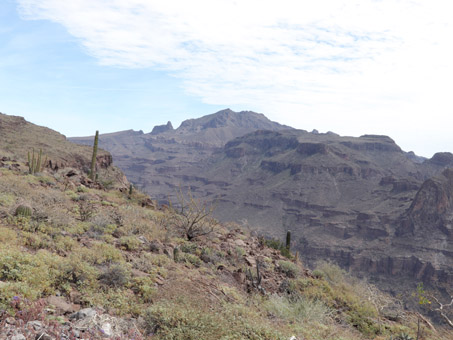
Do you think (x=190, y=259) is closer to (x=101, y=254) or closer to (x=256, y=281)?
(x=256, y=281)

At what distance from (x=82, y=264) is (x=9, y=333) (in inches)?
93.1

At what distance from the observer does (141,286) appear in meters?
5.96

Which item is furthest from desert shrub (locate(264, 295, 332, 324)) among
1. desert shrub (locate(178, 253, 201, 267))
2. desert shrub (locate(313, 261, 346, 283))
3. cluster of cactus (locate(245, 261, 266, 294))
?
desert shrub (locate(313, 261, 346, 283))

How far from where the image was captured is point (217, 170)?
196250 mm

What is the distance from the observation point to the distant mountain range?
8106 centimetres

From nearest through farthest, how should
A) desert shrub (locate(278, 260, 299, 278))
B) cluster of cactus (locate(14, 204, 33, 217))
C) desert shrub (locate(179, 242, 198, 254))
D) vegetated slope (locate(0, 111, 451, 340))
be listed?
vegetated slope (locate(0, 111, 451, 340)) < cluster of cactus (locate(14, 204, 33, 217)) < desert shrub (locate(179, 242, 198, 254)) < desert shrub (locate(278, 260, 299, 278))

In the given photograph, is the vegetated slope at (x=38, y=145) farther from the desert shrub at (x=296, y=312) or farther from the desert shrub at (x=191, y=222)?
the desert shrub at (x=296, y=312)

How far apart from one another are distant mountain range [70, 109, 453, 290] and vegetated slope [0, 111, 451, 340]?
35.2m

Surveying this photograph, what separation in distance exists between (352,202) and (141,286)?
12376 centimetres

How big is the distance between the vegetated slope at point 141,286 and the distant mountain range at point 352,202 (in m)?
35.2

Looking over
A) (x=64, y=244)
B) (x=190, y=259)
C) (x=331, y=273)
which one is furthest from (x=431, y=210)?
(x=64, y=244)

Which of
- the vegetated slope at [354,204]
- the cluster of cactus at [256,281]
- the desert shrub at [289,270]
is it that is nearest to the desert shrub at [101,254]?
the cluster of cactus at [256,281]

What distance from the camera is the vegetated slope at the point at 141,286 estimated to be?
446 centimetres

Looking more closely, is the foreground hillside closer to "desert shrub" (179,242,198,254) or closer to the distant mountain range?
"desert shrub" (179,242,198,254)
